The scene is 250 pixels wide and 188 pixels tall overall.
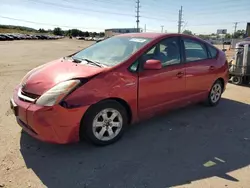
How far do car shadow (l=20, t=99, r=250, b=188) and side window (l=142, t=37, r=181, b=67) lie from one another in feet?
3.71

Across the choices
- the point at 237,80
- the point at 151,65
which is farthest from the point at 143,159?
the point at 237,80

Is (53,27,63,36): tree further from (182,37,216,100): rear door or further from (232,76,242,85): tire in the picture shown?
(182,37,216,100): rear door

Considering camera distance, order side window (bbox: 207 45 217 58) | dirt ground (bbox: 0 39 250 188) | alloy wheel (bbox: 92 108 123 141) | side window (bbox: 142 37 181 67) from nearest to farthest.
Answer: dirt ground (bbox: 0 39 250 188)
alloy wheel (bbox: 92 108 123 141)
side window (bbox: 142 37 181 67)
side window (bbox: 207 45 217 58)

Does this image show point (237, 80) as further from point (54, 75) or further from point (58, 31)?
point (58, 31)

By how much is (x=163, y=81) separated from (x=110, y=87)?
3.54 feet

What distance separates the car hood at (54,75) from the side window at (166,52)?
0.96m

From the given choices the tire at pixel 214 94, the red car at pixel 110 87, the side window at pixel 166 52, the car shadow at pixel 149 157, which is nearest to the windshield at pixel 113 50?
the red car at pixel 110 87

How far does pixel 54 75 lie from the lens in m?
3.28

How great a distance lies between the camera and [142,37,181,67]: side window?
3.80m

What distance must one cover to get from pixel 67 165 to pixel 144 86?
5.12ft

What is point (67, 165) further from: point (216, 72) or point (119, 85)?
point (216, 72)

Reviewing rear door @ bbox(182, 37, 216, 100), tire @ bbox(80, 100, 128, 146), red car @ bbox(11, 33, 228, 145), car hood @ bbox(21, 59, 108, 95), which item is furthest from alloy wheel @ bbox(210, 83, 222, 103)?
car hood @ bbox(21, 59, 108, 95)

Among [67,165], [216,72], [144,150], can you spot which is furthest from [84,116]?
[216,72]

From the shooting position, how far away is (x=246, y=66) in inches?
287
